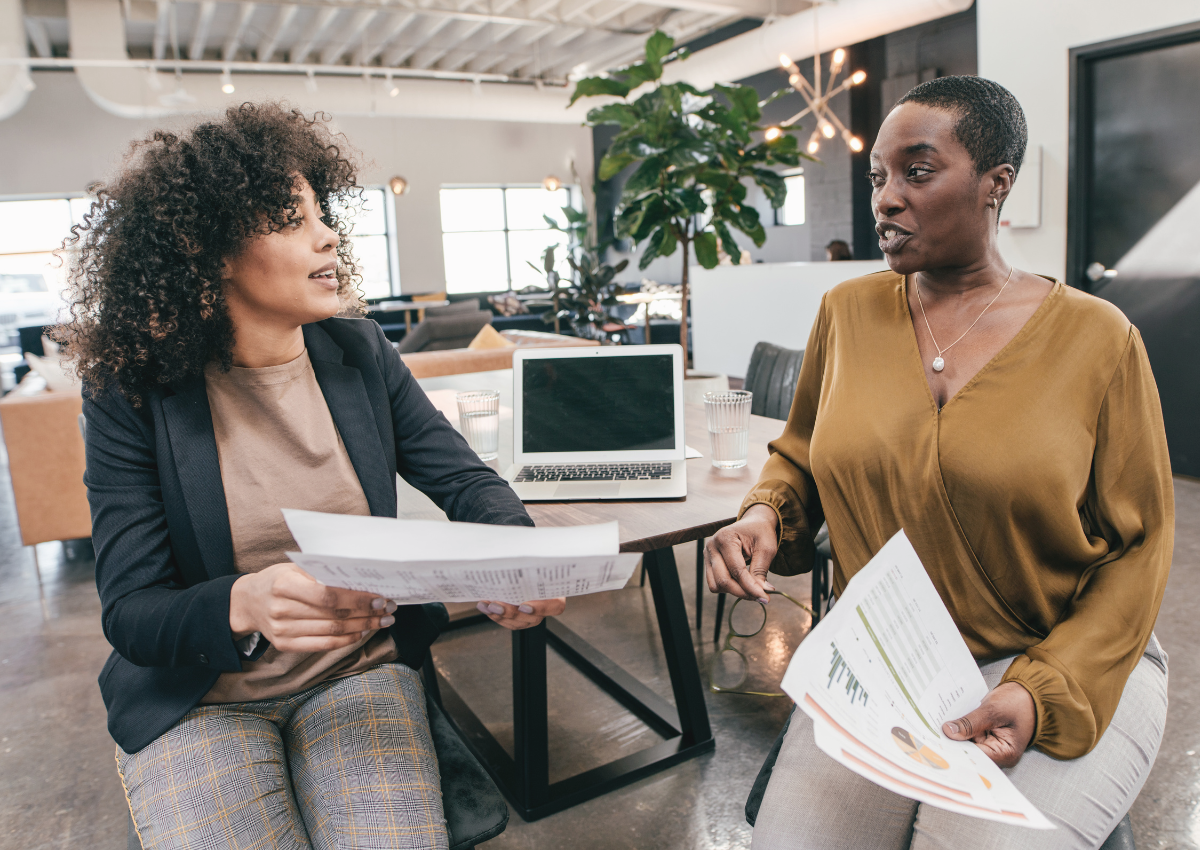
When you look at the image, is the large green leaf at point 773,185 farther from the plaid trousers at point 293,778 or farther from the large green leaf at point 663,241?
the plaid trousers at point 293,778

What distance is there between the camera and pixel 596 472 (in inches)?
65.8

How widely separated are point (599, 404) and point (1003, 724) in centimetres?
102

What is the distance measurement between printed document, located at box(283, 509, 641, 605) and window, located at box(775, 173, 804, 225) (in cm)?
845

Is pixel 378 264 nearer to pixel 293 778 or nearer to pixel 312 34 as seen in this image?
pixel 312 34

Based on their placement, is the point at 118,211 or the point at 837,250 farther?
the point at 837,250

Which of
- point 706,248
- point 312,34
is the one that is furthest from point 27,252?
point 706,248

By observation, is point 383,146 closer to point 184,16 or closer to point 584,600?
point 184,16

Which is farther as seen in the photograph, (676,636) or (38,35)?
(38,35)

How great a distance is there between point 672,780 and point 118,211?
164cm

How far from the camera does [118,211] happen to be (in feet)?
3.78

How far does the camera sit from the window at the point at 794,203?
8.72 metres

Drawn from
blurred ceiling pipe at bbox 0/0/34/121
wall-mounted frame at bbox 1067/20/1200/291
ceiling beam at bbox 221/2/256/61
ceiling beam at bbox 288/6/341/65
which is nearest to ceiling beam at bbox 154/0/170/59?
ceiling beam at bbox 221/2/256/61

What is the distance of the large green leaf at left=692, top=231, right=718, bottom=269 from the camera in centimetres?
310

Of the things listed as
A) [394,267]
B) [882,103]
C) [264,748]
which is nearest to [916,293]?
[264,748]
